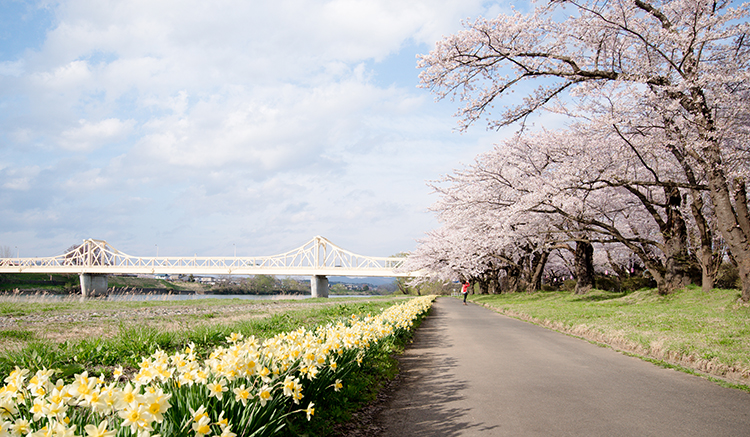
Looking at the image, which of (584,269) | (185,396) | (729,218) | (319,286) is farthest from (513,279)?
(319,286)

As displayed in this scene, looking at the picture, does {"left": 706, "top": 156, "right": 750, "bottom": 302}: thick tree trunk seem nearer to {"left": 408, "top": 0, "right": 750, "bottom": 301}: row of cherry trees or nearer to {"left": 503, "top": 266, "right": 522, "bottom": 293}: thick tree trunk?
{"left": 408, "top": 0, "right": 750, "bottom": 301}: row of cherry trees

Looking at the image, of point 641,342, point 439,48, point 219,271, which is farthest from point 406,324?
point 219,271

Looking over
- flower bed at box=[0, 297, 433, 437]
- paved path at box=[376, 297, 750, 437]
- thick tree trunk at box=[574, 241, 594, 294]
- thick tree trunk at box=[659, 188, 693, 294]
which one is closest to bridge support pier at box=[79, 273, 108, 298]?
thick tree trunk at box=[574, 241, 594, 294]

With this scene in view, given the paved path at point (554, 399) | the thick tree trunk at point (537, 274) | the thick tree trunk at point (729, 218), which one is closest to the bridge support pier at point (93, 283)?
the thick tree trunk at point (537, 274)

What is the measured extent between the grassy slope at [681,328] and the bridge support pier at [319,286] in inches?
2022

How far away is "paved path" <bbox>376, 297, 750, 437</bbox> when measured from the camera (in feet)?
12.0

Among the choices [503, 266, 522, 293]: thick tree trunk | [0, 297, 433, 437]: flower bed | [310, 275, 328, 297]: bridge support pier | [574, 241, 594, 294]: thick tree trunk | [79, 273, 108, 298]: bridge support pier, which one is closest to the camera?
[0, 297, 433, 437]: flower bed

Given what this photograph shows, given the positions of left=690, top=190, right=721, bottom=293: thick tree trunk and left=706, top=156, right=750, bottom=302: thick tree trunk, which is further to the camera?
left=690, top=190, right=721, bottom=293: thick tree trunk

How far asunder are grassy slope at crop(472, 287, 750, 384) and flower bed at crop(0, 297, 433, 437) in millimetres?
5023

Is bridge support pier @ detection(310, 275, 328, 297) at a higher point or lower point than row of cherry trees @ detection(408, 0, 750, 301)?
lower

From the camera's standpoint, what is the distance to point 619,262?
32219 mm

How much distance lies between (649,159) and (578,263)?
727 cm

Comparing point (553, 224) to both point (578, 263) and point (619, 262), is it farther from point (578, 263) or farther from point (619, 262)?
point (619, 262)

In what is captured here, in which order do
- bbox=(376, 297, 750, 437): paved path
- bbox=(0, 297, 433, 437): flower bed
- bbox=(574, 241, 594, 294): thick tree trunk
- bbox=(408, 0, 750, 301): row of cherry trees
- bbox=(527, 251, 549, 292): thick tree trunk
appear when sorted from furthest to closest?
1. bbox=(527, 251, 549, 292): thick tree trunk
2. bbox=(574, 241, 594, 294): thick tree trunk
3. bbox=(408, 0, 750, 301): row of cherry trees
4. bbox=(376, 297, 750, 437): paved path
5. bbox=(0, 297, 433, 437): flower bed
